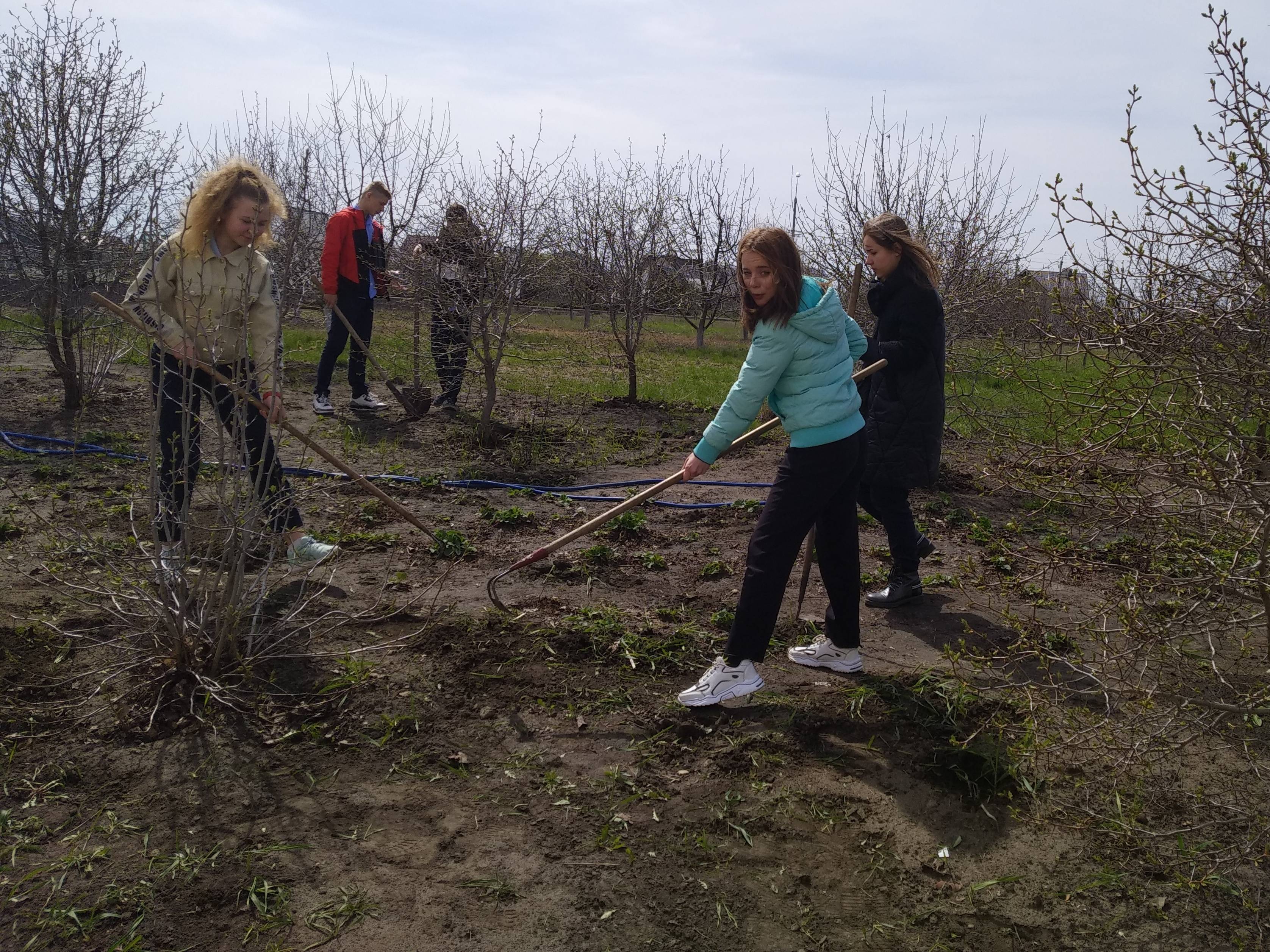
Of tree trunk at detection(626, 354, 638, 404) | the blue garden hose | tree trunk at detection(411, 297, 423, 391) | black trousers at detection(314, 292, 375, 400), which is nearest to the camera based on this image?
the blue garden hose

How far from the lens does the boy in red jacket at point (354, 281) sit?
25.5 ft

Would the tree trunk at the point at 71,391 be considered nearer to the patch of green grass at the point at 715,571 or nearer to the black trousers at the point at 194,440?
the black trousers at the point at 194,440

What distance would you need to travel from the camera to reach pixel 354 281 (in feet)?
26.0

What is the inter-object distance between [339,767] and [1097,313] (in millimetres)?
2637

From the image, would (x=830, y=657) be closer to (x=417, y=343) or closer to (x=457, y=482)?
(x=457, y=482)

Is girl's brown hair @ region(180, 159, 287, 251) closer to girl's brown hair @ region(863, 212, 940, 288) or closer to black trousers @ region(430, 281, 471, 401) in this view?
girl's brown hair @ region(863, 212, 940, 288)

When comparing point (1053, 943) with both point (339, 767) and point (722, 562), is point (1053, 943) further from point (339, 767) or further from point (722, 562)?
point (722, 562)

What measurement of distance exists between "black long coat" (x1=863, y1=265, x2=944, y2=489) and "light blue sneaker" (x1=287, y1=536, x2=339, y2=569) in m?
2.61

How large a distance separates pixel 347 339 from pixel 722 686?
19.4ft

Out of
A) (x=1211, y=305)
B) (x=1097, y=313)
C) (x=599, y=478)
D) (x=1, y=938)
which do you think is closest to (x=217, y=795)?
(x=1, y=938)

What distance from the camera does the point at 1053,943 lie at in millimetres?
2408

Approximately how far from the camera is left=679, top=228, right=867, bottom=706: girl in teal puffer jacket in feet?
10.7

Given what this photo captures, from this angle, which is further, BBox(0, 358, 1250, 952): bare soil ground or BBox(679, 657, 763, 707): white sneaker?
BBox(679, 657, 763, 707): white sneaker

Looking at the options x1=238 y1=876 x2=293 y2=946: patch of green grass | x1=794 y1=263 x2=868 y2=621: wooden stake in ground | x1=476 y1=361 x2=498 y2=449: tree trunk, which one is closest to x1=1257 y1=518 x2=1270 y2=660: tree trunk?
x1=794 y1=263 x2=868 y2=621: wooden stake in ground
